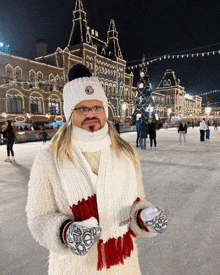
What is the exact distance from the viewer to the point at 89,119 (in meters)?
1.17

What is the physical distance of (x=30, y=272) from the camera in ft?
6.34

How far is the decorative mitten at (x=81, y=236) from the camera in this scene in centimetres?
83

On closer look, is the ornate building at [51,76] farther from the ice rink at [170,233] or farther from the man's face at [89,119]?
the man's face at [89,119]

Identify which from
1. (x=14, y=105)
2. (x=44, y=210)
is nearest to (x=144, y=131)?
(x=44, y=210)

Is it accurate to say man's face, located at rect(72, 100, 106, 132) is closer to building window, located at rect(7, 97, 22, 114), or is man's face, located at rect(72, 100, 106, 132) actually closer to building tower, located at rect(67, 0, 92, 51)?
building window, located at rect(7, 97, 22, 114)

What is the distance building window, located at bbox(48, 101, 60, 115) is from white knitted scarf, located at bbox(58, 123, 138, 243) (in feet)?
102

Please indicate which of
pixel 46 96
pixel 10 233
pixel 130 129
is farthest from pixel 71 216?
pixel 46 96

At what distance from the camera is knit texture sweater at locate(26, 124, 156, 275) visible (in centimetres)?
100

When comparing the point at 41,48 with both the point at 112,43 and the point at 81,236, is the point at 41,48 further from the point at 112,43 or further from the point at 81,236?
the point at 81,236

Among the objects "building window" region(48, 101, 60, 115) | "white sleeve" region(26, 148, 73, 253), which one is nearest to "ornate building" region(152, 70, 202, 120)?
"building window" region(48, 101, 60, 115)

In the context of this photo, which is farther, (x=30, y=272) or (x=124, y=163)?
(x=30, y=272)

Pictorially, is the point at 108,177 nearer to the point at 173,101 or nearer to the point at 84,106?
the point at 84,106

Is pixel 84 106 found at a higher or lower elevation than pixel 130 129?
higher

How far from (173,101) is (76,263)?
7001 centimetres
